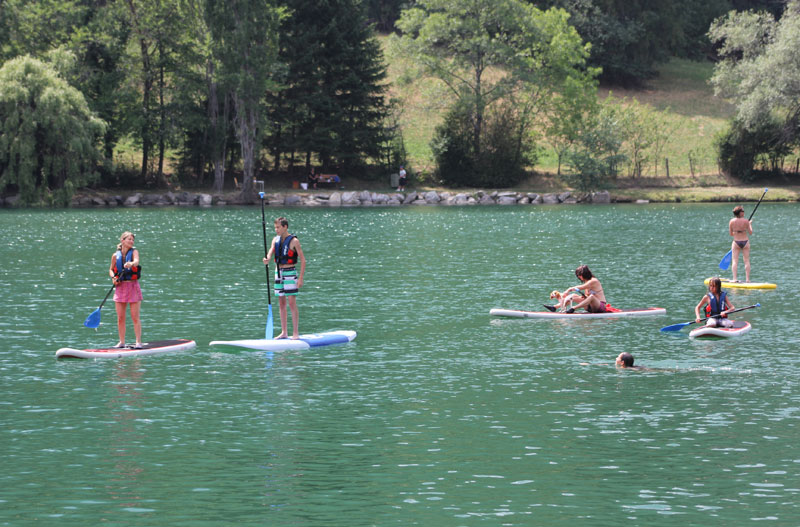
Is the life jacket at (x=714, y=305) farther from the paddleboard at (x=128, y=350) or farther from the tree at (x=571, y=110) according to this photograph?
the tree at (x=571, y=110)

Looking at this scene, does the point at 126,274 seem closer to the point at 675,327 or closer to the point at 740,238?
the point at 675,327

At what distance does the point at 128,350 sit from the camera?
1941 cm

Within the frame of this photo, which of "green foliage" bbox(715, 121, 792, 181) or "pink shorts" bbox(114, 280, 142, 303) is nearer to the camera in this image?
"pink shorts" bbox(114, 280, 142, 303)

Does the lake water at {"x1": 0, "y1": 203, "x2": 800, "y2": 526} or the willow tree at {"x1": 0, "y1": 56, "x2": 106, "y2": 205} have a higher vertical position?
the willow tree at {"x1": 0, "y1": 56, "x2": 106, "y2": 205}

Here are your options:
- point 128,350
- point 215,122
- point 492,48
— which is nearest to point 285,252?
point 128,350

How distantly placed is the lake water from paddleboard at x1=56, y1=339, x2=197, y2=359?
0.22m

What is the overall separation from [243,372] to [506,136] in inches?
2754

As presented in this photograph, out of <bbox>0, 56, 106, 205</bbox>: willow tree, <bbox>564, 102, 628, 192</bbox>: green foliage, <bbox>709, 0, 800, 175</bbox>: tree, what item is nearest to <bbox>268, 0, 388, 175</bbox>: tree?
<bbox>564, 102, 628, 192</bbox>: green foliage

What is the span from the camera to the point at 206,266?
119 feet

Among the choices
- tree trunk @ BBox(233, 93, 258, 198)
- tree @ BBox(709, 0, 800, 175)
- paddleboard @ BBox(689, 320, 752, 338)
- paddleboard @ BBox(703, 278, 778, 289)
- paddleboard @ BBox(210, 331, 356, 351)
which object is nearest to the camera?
paddleboard @ BBox(210, 331, 356, 351)

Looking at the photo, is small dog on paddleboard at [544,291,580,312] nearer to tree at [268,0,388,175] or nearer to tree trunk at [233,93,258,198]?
tree trunk at [233,93,258,198]

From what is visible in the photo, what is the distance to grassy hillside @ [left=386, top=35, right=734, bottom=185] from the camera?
8662cm

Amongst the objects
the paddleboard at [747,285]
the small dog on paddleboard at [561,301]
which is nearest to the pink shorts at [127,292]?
the small dog on paddleboard at [561,301]

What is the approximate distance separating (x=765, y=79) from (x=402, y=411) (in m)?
68.7
